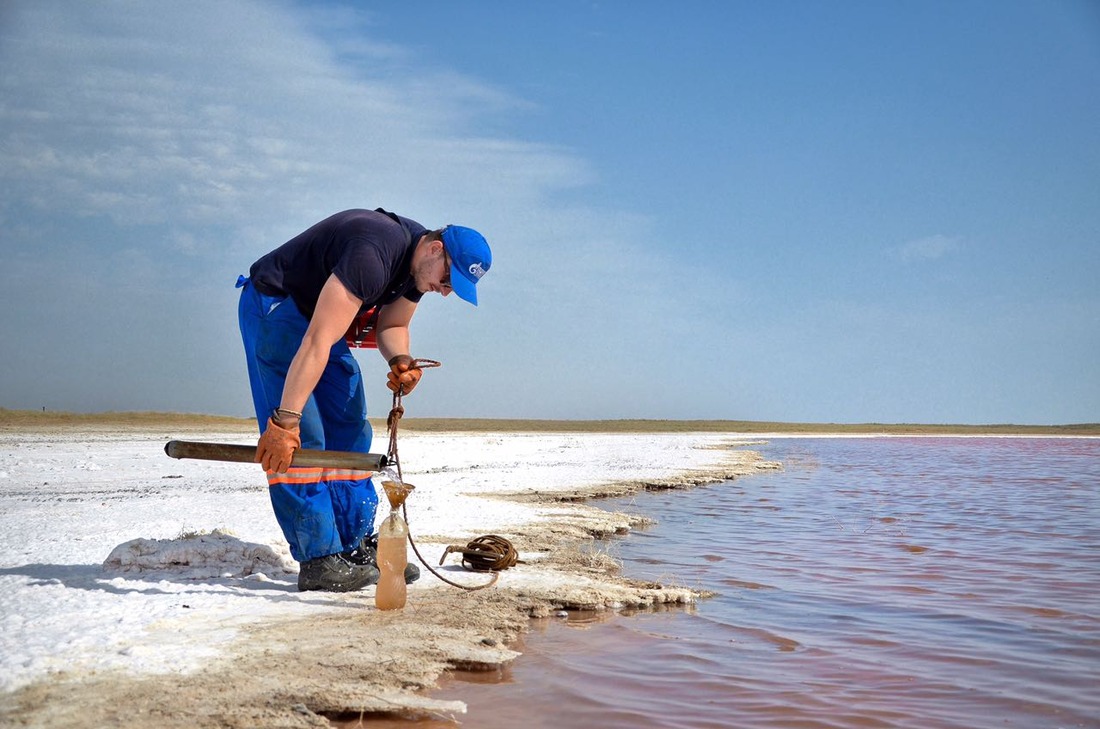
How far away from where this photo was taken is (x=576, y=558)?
5.20 m

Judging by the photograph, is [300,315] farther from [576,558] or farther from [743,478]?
[743,478]

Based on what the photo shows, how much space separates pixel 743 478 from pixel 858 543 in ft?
21.1

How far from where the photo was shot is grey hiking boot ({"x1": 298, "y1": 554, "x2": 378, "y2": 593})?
4102mm

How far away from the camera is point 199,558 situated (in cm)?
457

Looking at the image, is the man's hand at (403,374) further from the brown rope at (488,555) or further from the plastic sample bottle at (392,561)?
the brown rope at (488,555)

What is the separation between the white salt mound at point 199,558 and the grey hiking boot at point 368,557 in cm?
46

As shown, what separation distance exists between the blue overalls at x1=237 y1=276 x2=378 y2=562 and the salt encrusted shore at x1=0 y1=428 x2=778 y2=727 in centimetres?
33

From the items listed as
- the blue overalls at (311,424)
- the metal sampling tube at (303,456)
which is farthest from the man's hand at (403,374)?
the metal sampling tube at (303,456)

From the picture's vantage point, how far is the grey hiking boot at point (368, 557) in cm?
438

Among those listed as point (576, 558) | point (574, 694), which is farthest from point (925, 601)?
point (574, 694)

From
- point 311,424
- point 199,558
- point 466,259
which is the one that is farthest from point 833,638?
point 199,558

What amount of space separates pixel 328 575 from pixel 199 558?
2.97ft

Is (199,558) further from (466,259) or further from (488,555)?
(466,259)

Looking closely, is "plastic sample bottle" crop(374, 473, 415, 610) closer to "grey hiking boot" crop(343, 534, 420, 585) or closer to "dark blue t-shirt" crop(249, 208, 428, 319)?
"grey hiking boot" crop(343, 534, 420, 585)
